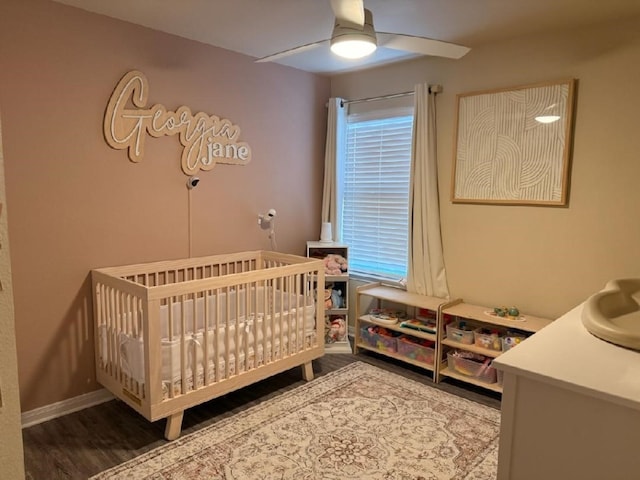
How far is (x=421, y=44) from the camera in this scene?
7.26 ft

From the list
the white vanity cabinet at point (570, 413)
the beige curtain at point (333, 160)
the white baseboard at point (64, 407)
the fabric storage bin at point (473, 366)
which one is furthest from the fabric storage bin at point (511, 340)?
the white baseboard at point (64, 407)

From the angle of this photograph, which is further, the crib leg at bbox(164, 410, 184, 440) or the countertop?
the crib leg at bbox(164, 410, 184, 440)

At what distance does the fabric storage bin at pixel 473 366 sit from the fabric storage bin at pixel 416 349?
0.14 m

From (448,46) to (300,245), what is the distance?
A: 232cm

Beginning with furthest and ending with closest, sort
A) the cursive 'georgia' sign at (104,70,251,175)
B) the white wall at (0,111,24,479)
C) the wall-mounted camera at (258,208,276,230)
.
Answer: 1. the wall-mounted camera at (258,208,276,230)
2. the cursive 'georgia' sign at (104,70,251,175)
3. the white wall at (0,111,24,479)

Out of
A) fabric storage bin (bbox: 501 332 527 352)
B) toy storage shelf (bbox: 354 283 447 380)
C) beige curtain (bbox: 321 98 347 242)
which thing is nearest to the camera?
fabric storage bin (bbox: 501 332 527 352)

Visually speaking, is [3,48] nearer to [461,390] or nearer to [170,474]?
[170,474]

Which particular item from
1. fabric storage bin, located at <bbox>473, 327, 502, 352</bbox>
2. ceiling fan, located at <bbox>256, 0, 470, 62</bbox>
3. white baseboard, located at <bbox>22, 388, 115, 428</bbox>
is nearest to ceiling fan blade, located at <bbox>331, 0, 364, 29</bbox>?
ceiling fan, located at <bbox>256, 0, 470, 62</bbox>

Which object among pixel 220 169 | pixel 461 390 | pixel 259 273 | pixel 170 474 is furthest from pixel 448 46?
pixel 170 474

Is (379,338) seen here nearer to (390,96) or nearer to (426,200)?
(426,200)

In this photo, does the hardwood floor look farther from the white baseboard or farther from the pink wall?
the pink wall

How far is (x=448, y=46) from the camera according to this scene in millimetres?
2158

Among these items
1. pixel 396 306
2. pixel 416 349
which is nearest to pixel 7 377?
pixel 416 349

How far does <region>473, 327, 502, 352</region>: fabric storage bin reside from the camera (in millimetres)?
3002
